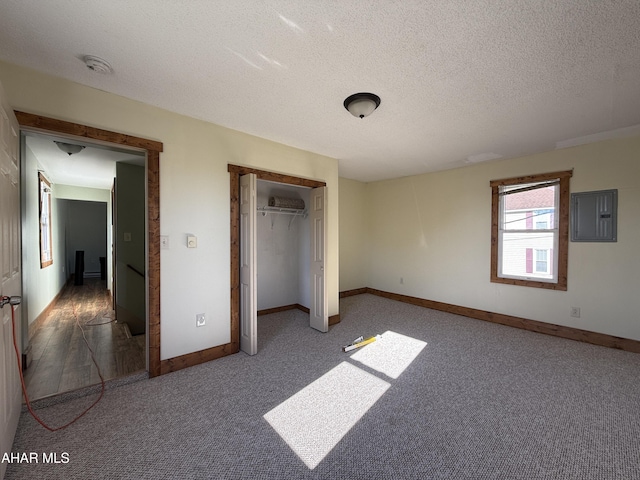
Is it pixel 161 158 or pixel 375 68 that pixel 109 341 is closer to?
pixel 161 158

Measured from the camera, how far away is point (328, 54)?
184 centimetres

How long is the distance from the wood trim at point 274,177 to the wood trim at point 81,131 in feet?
2.58

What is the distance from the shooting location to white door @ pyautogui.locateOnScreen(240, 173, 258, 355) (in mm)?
2986

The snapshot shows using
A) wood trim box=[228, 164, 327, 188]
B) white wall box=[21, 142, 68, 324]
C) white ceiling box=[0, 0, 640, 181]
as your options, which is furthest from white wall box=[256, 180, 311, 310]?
white wall box=[21, 142, 68, 324]

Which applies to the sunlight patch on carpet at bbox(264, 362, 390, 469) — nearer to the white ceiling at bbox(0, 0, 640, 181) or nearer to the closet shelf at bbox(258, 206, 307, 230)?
the white ceiling at bbox(0, 0, 640, 181)

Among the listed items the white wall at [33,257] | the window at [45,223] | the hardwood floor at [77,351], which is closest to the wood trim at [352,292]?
the hardwood floor at [77,351]

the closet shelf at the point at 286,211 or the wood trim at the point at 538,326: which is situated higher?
the closet shelf at the point at 286,211

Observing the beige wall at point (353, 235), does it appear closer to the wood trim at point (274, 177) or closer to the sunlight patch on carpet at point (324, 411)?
the wood trim at point (274, 177)

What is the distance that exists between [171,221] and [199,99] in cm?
116

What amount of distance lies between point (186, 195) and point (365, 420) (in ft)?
8.40

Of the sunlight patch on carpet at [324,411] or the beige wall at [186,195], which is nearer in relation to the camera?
the sunlight patch on carpet at [324,411]

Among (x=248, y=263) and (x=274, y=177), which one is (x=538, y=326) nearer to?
(x=248, y=263)

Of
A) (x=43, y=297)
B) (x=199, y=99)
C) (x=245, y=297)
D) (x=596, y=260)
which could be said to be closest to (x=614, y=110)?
(x=596, y=260)

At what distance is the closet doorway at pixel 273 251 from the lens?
3.04 meters
